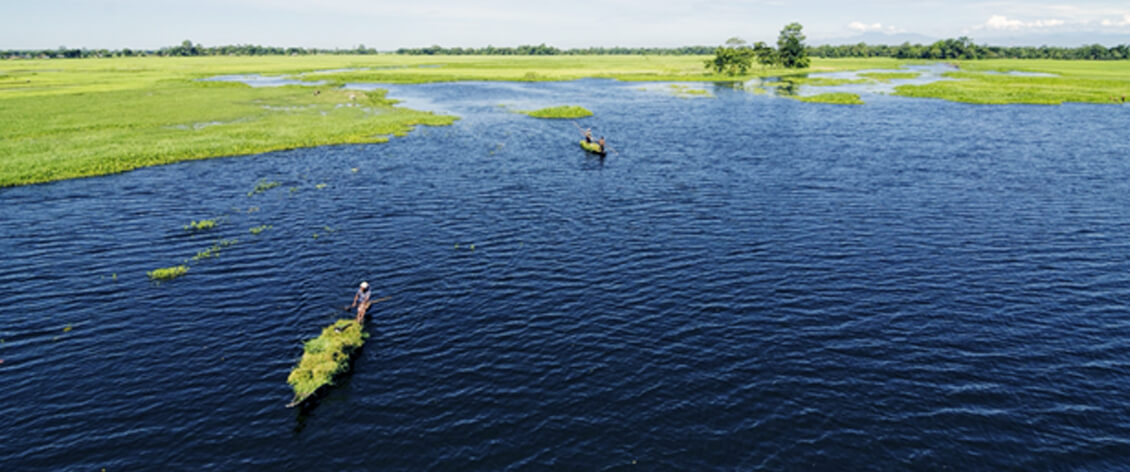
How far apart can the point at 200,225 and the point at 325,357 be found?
25927 mm

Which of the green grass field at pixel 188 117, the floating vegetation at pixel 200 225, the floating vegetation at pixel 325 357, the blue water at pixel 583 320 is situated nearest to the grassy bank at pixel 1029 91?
the green grass field at pixel 188 117

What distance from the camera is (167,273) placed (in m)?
34.8

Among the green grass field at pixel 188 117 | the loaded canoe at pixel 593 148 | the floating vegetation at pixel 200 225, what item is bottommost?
the floating vegetation at pixel 200 225

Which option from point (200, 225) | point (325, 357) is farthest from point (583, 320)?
point (200, 225)

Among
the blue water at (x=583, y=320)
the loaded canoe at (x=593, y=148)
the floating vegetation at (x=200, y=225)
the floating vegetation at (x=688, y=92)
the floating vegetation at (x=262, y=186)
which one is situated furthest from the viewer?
the floating vegetation at (x=688, y=92)

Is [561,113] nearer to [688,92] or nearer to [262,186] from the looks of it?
[688,92]

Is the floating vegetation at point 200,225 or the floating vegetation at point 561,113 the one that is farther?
the floating vegetation at point 561,113

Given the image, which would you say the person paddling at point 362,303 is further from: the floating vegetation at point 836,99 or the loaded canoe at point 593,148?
the floating vegetation at point 836,99

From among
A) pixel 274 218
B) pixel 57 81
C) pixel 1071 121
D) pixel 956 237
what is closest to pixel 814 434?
pixel 956 237

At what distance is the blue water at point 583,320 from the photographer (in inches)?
827

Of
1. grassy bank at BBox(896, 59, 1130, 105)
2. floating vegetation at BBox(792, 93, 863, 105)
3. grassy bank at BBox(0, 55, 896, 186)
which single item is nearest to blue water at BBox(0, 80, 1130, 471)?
grassy bank at BBox(0, 55, 896, 186)

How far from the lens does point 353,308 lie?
30.2 meters

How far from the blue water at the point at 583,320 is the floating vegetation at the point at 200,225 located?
1.25 meters

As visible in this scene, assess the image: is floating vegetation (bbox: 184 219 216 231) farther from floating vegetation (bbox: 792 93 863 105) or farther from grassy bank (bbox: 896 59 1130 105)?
grassy bank (bbox: 896 59 1130 105)
